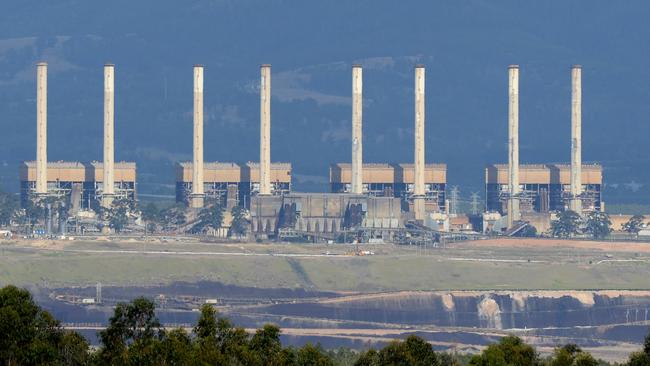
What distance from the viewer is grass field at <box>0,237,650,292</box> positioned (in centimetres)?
16538

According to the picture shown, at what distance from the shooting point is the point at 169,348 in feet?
218

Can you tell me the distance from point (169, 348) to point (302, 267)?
349ft

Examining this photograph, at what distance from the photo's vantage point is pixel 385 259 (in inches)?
6949

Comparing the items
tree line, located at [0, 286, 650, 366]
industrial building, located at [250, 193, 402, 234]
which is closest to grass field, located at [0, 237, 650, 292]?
industrial building, located at [250, 193, 402, 234]

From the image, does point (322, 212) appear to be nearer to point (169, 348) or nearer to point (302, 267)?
point (302, 267)

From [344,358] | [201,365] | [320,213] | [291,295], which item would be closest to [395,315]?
[291,295]

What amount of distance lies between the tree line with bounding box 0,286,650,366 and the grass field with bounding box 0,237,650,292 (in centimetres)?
8904

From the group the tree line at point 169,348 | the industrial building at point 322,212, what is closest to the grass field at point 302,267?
the industrial building at point 322,212

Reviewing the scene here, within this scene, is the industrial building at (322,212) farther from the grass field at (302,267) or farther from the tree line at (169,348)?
the tree line at (169,348)

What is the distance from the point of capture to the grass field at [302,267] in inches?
6511

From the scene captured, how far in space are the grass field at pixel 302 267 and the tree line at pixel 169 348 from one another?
8904 centimetres

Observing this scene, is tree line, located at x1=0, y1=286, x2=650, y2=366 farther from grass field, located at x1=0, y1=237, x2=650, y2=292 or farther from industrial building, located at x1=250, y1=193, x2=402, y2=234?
industrial building, located at x1=250, y1=193, x2=402, y2=234

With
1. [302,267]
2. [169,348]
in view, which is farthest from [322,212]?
[169,348]

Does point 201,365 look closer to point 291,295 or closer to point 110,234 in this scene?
point 291,295
